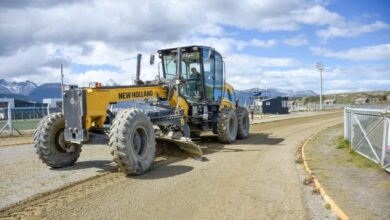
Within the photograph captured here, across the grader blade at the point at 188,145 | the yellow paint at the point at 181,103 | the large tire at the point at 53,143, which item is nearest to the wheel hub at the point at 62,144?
the large tire at the point at 53,143

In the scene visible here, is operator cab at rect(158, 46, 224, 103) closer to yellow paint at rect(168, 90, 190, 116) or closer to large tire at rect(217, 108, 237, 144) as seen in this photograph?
yellow paint at rect(168, 90, 190, 116)

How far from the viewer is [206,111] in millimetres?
14992

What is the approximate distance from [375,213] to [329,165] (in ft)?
13.7

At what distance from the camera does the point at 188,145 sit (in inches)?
454

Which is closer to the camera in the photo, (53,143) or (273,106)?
(53,143)

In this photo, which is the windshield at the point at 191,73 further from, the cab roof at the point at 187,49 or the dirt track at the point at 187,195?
the dirt track at the point at 187,195

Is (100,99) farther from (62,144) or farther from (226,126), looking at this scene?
(226,126)

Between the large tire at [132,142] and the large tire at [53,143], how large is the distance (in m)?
1.77

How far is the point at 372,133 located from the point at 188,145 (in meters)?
5.00

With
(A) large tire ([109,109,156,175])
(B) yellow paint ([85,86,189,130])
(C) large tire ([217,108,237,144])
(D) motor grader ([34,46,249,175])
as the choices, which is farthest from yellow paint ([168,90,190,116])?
(A) large tire ([109,109,156,175])

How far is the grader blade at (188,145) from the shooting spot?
11414 millimetres

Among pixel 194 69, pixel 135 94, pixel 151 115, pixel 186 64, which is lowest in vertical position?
pixel 151 115

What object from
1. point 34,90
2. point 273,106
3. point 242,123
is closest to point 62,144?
point 242,123

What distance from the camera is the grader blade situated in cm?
1141
